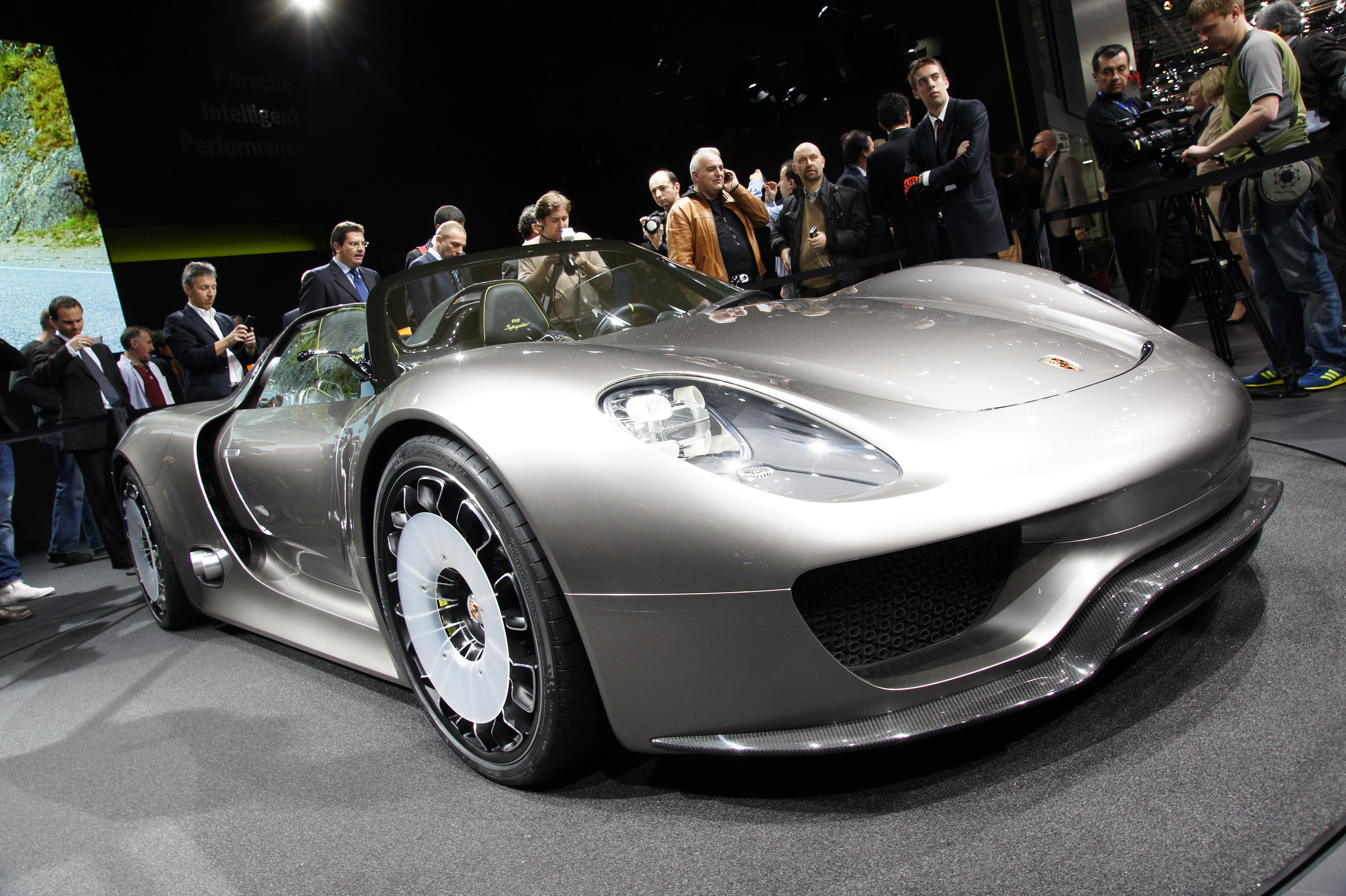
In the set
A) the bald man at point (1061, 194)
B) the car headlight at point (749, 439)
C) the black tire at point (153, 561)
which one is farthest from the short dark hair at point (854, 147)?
the car headlight at point (749, 439)

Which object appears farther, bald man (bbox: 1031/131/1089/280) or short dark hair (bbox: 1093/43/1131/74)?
bald man (bbox: 1031/131/1089/280)

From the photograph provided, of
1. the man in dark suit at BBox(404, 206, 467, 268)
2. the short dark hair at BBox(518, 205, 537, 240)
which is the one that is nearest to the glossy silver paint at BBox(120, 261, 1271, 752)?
the man in dark suit at BBox(404, 206, 467, 268)

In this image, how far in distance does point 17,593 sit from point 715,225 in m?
3.99

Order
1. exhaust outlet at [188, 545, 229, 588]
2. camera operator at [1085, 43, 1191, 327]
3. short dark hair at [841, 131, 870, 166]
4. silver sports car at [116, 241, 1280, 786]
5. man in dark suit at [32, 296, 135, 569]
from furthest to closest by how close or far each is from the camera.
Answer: short dark hair at [841, 131, 870, 166]
man in dark suit at [32, 296, 135, 569]
camera operator at [1085, 43, 1191, 327]
exhaust outlet at [188, 545, 229, 588]
silver sports car at [116, 241, 1280, 786]

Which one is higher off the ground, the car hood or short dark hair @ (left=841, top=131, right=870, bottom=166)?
short dark hair @ (left=841, top=131, right=870, bottom=166)

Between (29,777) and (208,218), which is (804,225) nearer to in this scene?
(29,777)

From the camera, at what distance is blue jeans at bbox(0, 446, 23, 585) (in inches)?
172

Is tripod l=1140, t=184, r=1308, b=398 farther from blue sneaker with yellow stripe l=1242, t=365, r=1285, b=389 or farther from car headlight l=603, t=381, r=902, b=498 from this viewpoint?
car headlight l=603, t=381, r=902, b=498

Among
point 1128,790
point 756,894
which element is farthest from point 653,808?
point 1128,790

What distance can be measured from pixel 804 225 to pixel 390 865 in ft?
15.1

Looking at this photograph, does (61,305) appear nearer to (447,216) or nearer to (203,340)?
(203,340)

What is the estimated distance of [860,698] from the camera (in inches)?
52.7

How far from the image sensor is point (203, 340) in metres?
5.38

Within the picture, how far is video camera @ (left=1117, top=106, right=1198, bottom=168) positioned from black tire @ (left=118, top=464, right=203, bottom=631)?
4371mm
